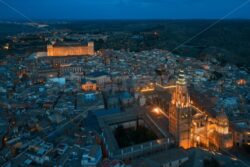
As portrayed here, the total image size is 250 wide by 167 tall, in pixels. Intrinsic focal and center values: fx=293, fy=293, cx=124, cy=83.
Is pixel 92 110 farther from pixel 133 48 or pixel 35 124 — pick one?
pixel 133 48

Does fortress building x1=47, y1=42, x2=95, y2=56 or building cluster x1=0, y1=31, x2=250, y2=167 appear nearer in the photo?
building cluster x1=0, y1=31, x2=250, y2=167

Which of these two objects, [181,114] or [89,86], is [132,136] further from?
[89,86]

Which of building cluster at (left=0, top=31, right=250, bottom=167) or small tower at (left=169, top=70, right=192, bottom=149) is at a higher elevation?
small tower at (left=169, top=70, right=192, bottom=149)

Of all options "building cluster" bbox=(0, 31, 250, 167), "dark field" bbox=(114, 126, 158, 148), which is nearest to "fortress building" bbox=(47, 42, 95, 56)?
"building cluster" bbox=(0, 31, 250, 167)

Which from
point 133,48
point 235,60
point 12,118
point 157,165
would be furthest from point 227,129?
point 133,48

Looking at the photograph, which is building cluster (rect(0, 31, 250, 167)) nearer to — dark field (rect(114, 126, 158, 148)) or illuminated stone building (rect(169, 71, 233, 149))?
illuminated stone building (rect(169, 71, 233, 149))

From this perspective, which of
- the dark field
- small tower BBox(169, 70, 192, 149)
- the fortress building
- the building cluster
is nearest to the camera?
the building cluster

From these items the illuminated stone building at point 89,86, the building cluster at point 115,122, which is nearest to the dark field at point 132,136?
the building cluster at point 115,122
